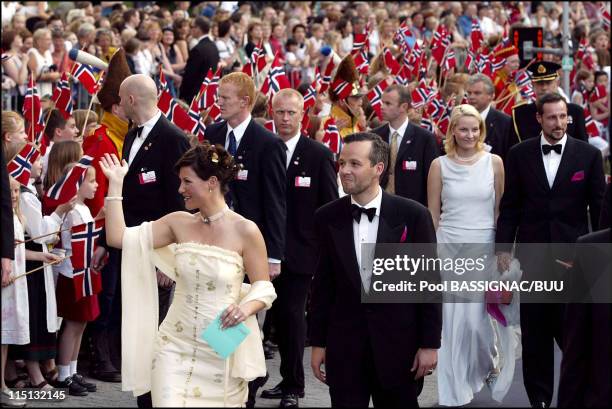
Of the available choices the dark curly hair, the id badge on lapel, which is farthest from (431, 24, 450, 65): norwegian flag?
the dark curly hair

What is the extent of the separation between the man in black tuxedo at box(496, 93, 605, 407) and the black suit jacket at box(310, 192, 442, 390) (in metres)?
2.36

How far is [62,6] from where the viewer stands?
25719 mm

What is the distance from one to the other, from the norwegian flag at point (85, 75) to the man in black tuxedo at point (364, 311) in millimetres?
5724

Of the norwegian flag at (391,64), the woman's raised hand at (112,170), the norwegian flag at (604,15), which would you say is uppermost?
the norwegian flag at (604,15)

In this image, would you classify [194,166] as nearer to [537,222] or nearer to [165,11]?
[537,222]

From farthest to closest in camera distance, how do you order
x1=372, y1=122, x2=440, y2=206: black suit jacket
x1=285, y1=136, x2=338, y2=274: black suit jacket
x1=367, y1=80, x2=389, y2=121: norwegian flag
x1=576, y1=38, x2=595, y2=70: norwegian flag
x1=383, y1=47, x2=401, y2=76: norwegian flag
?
x1=576, y1=38, x2=595, y2=70: norwegian flag → x1=383, y1=47, x2=401, y2=76: norwegian flag → x1=367, y1=80, x2=389, y2=121: norwegian flag → x1=372, y1=122, x2=440, y2=206: black suit jacket → x1=285, y1=136, x2=338, y2=274: black suit jacket

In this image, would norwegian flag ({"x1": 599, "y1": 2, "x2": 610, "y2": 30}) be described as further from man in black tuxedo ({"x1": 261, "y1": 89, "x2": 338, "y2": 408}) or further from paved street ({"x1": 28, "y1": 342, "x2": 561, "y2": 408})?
man in black tuxedo ({"x1": 261, "y1": 89, "x2": 338, "y2": 408})

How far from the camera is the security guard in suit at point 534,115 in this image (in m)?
11.6

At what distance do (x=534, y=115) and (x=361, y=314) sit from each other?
5.20 meters

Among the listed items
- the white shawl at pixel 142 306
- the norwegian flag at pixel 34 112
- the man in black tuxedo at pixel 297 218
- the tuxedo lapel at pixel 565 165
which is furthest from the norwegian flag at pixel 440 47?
the white shawl at pixel 142 306

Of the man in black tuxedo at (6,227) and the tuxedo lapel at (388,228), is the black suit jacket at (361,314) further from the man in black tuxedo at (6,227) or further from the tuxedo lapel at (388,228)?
the man in black tuxedo at (6,227)

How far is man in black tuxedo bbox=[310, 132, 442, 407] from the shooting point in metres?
7.15

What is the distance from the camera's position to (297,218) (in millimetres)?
10297

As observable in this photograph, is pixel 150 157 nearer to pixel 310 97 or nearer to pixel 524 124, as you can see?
pixel 524 124
